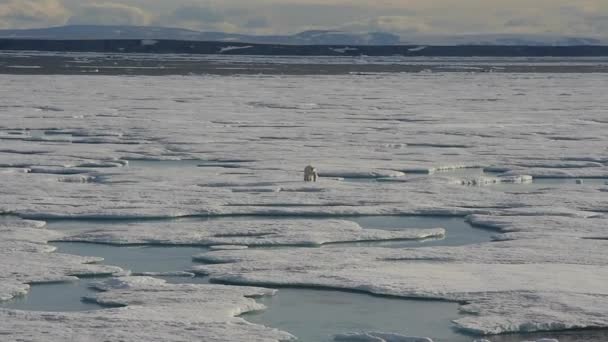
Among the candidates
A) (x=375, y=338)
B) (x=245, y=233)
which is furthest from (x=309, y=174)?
(x=375, y=338)

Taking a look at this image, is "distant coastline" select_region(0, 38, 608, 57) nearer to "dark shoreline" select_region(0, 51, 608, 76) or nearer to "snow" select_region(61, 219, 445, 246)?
"dark shoreline" select_region(0, 51, 608, 76)

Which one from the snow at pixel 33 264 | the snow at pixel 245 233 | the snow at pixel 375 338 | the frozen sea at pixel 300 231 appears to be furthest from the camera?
the snow at pixel 245 233

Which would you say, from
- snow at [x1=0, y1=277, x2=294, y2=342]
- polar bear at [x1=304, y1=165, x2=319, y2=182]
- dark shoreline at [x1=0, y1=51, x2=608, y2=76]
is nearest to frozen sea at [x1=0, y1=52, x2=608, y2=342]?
snow at [x1=0, y1=277, x2=294, y2=342]

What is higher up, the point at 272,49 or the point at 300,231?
the point at 272,49

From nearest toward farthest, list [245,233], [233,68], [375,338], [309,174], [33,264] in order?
[375,338], [33,264], [245,233], [309,174], [233,68]

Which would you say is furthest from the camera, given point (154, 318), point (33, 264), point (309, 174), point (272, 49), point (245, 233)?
point (272, 49)

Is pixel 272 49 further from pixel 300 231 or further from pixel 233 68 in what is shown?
pixel 300 231

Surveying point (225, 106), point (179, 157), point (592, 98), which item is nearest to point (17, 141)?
point (179, 157)

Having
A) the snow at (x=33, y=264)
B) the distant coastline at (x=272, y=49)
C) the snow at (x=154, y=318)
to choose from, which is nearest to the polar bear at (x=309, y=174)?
the snow at (x=33, y=264)

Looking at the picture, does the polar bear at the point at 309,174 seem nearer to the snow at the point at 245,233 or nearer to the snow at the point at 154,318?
the snow at the point at 245,233
